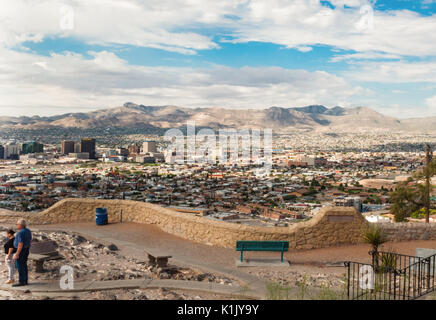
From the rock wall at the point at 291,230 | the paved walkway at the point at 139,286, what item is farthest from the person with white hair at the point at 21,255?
the rock wall at the point at 291,230

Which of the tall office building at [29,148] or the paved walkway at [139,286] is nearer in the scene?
the paved walkway at [139,286]

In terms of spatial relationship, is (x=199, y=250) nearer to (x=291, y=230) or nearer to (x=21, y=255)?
(x=291, y=230)

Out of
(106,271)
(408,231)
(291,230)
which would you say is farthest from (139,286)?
(408,231)

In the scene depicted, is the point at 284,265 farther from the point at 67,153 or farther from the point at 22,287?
the point at 67,153

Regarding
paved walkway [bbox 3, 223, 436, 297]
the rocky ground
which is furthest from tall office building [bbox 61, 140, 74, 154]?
the rocky ground

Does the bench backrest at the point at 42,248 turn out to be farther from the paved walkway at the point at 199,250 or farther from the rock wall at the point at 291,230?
the rock wall at the point at 291,230

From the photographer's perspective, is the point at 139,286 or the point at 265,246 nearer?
the point at 139,286
